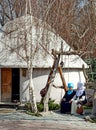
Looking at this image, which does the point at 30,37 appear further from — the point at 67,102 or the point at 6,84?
the point at 6,84

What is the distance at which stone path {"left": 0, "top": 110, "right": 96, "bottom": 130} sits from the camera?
561 inches

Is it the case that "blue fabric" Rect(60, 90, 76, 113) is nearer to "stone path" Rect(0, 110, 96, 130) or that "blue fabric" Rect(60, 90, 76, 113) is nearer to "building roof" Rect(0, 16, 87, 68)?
"stone path" Rect(0, 110, 96, 130)

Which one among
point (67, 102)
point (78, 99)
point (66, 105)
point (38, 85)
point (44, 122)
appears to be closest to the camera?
A: point (44, 122)

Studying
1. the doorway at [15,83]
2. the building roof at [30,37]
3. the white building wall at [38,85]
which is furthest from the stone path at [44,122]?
the doorway at [15,83]

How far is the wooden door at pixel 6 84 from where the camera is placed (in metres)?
21.7

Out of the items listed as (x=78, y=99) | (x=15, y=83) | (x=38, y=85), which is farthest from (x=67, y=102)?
(x=15, y=83)

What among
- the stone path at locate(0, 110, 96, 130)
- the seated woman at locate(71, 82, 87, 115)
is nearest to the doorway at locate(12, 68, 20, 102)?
the stone path at locate(0, 110, 96, 130)

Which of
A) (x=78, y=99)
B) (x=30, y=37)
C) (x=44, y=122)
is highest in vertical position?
(x=30, y=37)

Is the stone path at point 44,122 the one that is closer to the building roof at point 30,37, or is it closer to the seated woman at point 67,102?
the seated woman at point 67,102

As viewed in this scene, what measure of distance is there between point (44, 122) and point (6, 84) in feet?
22.4

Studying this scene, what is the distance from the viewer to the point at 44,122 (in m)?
15.4

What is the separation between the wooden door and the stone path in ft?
12.0

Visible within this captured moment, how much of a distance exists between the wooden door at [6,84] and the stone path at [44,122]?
365 centimetres

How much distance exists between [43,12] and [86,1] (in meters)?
2.12
